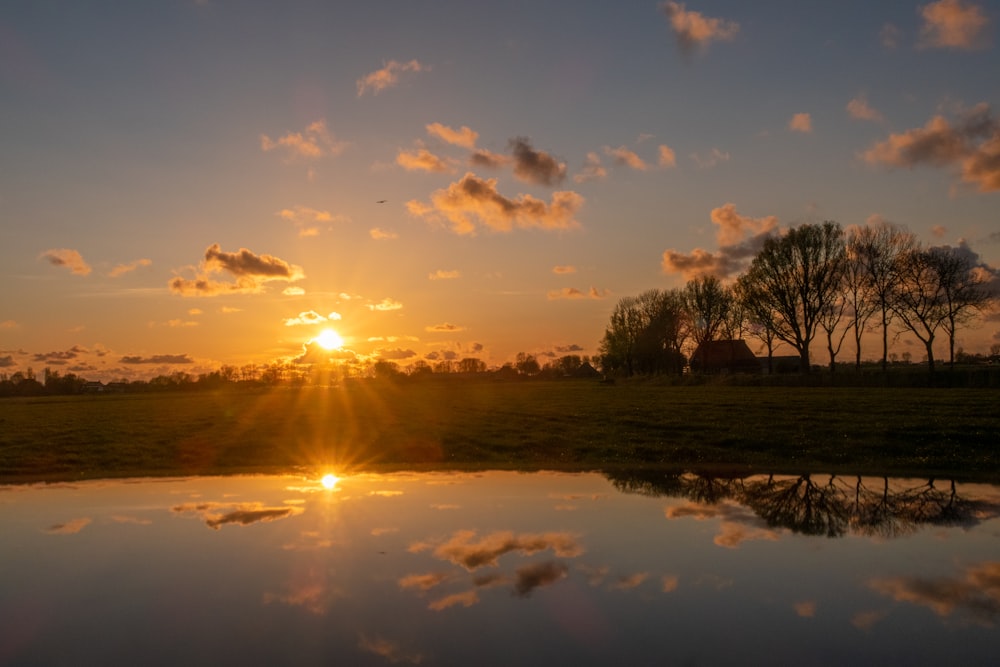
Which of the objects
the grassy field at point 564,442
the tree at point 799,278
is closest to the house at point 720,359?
the tree at point 799,278

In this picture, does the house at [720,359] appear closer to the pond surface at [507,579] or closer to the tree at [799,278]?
the tree at [799,278]

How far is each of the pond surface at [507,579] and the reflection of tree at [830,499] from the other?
0.12 m

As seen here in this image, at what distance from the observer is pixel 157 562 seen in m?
12.6

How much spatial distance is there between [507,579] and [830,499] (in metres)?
11.4

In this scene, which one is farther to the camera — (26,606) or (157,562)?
(157,562)

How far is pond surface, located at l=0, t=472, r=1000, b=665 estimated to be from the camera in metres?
8.37

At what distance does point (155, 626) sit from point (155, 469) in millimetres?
20529

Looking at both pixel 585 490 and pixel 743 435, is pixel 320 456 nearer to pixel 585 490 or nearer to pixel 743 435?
pixel 585 490

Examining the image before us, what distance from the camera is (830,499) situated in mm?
18500

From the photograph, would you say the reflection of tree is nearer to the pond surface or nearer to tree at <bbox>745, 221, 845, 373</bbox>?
the pond surface

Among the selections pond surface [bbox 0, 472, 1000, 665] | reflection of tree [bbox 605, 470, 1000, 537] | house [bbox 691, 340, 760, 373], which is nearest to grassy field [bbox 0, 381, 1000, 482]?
reflection of tree [bbox 605, 470, 1000, 537]

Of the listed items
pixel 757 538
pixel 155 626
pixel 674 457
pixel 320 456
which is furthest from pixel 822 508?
pixel 320 456

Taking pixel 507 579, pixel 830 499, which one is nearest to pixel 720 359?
pixel 830 499

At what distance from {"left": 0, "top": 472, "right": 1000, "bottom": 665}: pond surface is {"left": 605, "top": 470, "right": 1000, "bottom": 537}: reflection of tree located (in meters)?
0.12
